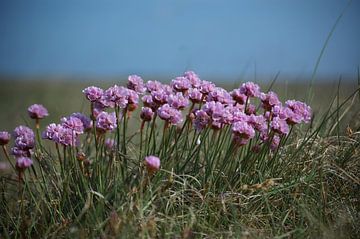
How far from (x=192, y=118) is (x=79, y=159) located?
0.67m

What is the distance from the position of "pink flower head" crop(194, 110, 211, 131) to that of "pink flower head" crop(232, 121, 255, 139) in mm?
169

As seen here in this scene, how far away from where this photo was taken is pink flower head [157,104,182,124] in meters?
2.44

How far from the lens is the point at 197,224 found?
7.96 ft

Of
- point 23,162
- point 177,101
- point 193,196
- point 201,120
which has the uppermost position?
point 177,101

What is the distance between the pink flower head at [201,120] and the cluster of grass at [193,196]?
2.4 inches

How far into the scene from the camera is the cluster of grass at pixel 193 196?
2.37 metres

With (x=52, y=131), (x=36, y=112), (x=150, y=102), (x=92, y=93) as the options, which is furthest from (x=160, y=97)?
(x=36, y=112)

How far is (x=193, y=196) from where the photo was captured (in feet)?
8.55

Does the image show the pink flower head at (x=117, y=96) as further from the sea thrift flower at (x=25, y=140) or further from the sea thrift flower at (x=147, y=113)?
the sea thrift flower at (x=25, y=140)

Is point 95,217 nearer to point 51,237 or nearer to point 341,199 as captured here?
point 51,237

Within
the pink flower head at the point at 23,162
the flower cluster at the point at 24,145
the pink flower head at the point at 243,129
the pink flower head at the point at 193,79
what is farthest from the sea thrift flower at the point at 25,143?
the pink flower head at the point at 243,129

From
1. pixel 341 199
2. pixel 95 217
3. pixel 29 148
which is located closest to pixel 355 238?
pixel 341 199

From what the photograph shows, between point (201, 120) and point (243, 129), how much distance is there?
0.81 feet

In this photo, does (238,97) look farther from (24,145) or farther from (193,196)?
(24,145)
